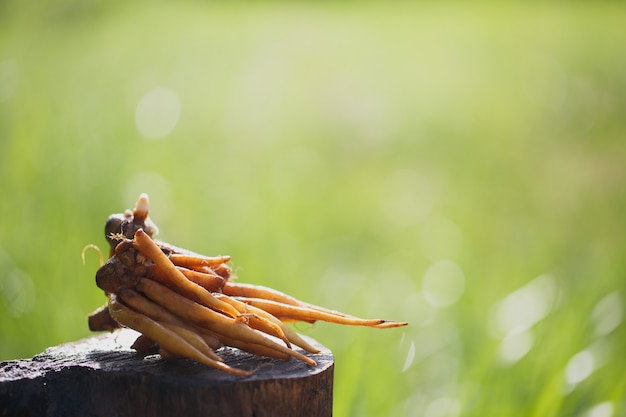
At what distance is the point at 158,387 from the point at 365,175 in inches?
282

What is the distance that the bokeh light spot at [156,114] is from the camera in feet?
18.2

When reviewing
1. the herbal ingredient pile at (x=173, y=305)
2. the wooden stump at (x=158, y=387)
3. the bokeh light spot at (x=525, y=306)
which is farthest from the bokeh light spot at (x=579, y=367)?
the wooden stump at (x=158, y=387)

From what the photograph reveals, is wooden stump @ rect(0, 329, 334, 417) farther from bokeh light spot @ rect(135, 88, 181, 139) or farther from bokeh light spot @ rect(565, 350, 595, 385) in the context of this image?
bokeh light spot @ rect(135, 88, 181, 139)

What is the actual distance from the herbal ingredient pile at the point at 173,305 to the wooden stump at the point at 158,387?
0.14 feet

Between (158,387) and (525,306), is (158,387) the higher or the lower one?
the higher one

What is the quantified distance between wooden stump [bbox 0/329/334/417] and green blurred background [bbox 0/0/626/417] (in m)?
0.72

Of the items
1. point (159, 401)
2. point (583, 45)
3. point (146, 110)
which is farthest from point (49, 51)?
point (583, 45)

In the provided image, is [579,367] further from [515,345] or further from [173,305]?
[173,305]

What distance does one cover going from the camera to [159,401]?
1.51 m

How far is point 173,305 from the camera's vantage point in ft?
5.54

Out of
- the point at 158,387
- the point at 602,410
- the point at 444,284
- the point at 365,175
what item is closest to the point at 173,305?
the point at 158,387

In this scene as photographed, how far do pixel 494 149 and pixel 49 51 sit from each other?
4.98 m

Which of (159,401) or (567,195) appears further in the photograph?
(567,195)

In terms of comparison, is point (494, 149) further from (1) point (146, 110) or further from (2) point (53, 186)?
(2) point (53, 186)
